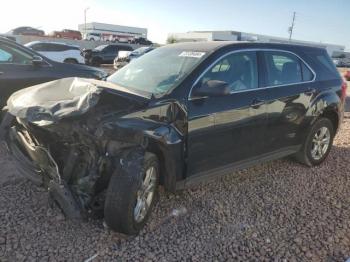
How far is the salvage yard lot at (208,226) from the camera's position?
10.6ft

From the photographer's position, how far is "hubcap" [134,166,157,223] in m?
3.41

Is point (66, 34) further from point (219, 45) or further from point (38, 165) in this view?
point (38, 165)

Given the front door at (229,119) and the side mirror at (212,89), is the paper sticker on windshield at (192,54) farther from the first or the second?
the side mirror at (212,89)

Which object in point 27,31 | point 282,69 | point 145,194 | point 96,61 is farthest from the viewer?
point 27,31

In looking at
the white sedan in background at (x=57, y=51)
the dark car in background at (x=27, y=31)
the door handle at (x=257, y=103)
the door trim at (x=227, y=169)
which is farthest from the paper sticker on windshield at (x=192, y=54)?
the dark car in background at (x=27, y=31)

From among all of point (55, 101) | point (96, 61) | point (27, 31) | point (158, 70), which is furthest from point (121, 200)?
point (27, 31)

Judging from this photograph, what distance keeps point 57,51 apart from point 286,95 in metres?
17.0

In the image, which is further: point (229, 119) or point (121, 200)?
point (229, 119)

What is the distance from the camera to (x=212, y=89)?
369cm

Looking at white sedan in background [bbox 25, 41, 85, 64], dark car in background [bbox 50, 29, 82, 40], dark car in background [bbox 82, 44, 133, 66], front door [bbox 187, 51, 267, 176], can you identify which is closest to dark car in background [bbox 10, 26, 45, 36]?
dark car in background [bbox 50, 29, 82, 40]

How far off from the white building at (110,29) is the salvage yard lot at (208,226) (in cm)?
5813

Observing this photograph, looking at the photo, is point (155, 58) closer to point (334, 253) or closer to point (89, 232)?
point (89, 232)

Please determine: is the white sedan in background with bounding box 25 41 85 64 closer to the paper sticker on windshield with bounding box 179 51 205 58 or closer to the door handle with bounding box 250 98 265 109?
the paper sticker on windshield with bounding box 179 51 205 58

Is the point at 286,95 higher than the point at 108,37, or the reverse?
the point at 286,95
